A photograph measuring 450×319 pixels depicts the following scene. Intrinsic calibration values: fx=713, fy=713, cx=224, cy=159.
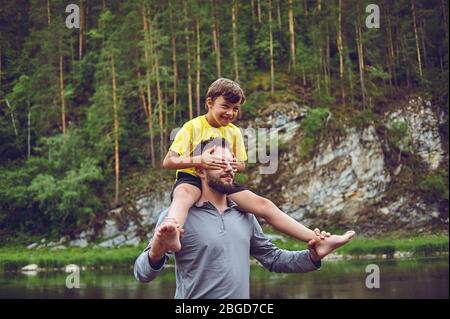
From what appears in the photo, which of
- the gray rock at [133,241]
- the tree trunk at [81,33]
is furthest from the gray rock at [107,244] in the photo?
the tree trunk at [81,33]

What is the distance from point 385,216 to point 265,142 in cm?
637

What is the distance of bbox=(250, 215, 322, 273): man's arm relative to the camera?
8.73 feet

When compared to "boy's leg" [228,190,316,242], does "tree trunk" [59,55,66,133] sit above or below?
above

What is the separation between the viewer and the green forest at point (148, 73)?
30.3 m

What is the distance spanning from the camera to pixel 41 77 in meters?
32.6

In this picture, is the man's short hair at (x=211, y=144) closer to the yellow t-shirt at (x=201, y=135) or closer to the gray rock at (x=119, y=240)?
the yellow t-shirt at (x=201, y=135)

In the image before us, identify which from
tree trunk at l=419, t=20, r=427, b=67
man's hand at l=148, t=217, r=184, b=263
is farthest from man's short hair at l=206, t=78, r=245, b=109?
tree trunk at l=419, t=20, r=427, b=67

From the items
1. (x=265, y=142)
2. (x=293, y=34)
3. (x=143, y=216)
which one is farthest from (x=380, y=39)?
(x=143, y=216)

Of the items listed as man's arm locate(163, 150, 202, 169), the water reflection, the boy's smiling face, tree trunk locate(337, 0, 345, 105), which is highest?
tree trunk locate(337, 0, 345, 105)

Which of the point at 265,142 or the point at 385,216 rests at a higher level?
the point at 265,142

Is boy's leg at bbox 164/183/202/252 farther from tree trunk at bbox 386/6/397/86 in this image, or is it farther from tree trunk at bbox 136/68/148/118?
tree trunk at bbox 386/6/397/86
